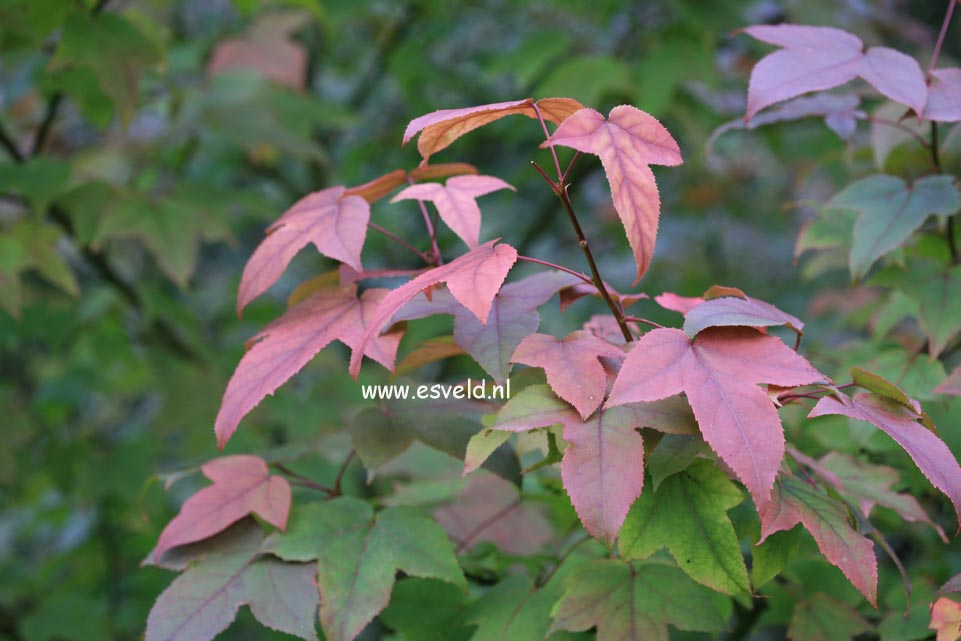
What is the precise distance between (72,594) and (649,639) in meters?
1.59

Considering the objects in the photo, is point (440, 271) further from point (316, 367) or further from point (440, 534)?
point (316, 367)

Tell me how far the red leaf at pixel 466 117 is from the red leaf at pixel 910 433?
0.31 metres

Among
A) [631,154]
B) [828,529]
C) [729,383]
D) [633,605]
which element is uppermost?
[631,154]

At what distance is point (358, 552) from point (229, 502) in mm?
144

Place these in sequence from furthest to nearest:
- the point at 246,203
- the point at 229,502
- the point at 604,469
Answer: the point at 246,203 → the point at 229,502 → the point at 604,469

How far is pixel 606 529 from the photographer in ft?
1.91

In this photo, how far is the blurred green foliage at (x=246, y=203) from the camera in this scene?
→ 139 centimetres

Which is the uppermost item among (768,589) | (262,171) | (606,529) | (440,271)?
(440,271)

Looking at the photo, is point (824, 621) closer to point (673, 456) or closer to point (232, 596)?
point (673, 456)

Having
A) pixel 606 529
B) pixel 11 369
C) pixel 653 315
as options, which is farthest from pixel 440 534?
pixel 11 369

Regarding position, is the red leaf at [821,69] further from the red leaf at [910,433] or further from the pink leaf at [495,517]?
the pink leaf at [495,517]

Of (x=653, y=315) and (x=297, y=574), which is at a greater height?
(x=297, y=574)

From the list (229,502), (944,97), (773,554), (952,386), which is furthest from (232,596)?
(944,97)

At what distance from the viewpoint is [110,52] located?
4.47 ft
